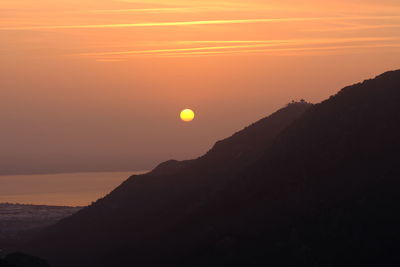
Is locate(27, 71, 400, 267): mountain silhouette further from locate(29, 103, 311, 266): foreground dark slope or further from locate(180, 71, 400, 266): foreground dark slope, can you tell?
locate(29, 103, 311, 266): foreground dark slope

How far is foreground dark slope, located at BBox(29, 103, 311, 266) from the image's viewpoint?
362 ft

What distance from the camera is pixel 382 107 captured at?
10950 centimetres

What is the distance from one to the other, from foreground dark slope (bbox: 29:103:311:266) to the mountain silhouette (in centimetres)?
24

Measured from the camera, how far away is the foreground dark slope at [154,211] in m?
110

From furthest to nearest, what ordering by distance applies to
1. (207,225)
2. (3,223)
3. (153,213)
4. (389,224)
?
(3,223), (153,213), (207,225), (389,224)

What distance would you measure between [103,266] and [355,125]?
32.8 metres

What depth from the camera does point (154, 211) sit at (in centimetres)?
12388

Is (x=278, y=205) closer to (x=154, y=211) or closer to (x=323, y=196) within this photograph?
(x=323, y=196)

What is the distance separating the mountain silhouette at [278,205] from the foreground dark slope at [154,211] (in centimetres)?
24

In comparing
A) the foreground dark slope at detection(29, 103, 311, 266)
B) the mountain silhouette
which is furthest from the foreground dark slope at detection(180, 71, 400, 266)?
the foreground dark slope at detection(29, 103, 311, 266)

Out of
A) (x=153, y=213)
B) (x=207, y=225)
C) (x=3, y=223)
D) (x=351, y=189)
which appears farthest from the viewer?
(x=3, y=223)

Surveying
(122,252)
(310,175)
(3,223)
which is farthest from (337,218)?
(3,223)

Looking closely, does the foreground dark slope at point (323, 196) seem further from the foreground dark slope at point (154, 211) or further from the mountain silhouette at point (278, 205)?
the foreground dark slope at point (154, 211)

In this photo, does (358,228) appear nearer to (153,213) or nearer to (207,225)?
(207,225)
